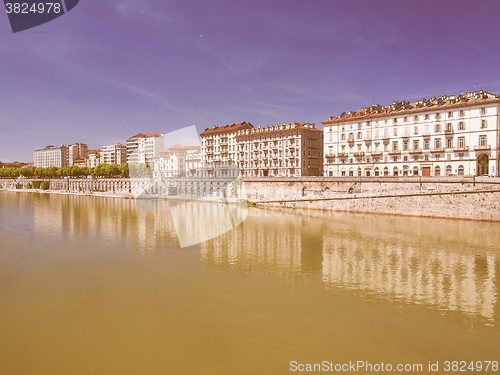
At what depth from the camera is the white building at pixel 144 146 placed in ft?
609

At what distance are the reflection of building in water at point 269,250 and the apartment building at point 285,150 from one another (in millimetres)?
42940

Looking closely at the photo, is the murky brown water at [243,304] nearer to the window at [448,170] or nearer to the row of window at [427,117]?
the window at [448,170]

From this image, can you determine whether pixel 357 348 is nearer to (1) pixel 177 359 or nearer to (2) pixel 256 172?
(1) pixel 177 359

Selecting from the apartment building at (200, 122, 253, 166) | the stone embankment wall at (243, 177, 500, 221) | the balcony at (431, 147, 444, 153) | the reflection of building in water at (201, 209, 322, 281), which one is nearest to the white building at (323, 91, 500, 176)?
the balcony at (431, 147, 444, 153)

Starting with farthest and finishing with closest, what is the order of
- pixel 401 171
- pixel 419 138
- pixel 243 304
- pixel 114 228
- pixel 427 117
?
pixel 401 171
pixel 419 138
pixel 427 117
pixel 114 228
pixel 243 304

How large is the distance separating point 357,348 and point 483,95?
201 ft

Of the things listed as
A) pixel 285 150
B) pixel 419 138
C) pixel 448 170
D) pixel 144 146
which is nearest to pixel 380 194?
pixel 448 170

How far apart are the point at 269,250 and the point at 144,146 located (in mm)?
172070

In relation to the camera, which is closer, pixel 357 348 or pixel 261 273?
pixel 357 348

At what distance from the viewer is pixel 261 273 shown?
78.7ft

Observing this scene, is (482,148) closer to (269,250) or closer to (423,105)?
(423,105)

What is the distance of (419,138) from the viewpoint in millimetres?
66062

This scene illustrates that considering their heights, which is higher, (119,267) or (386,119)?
(386,119)

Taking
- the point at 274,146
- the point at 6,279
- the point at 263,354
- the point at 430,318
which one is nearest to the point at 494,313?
the point at 430,318
